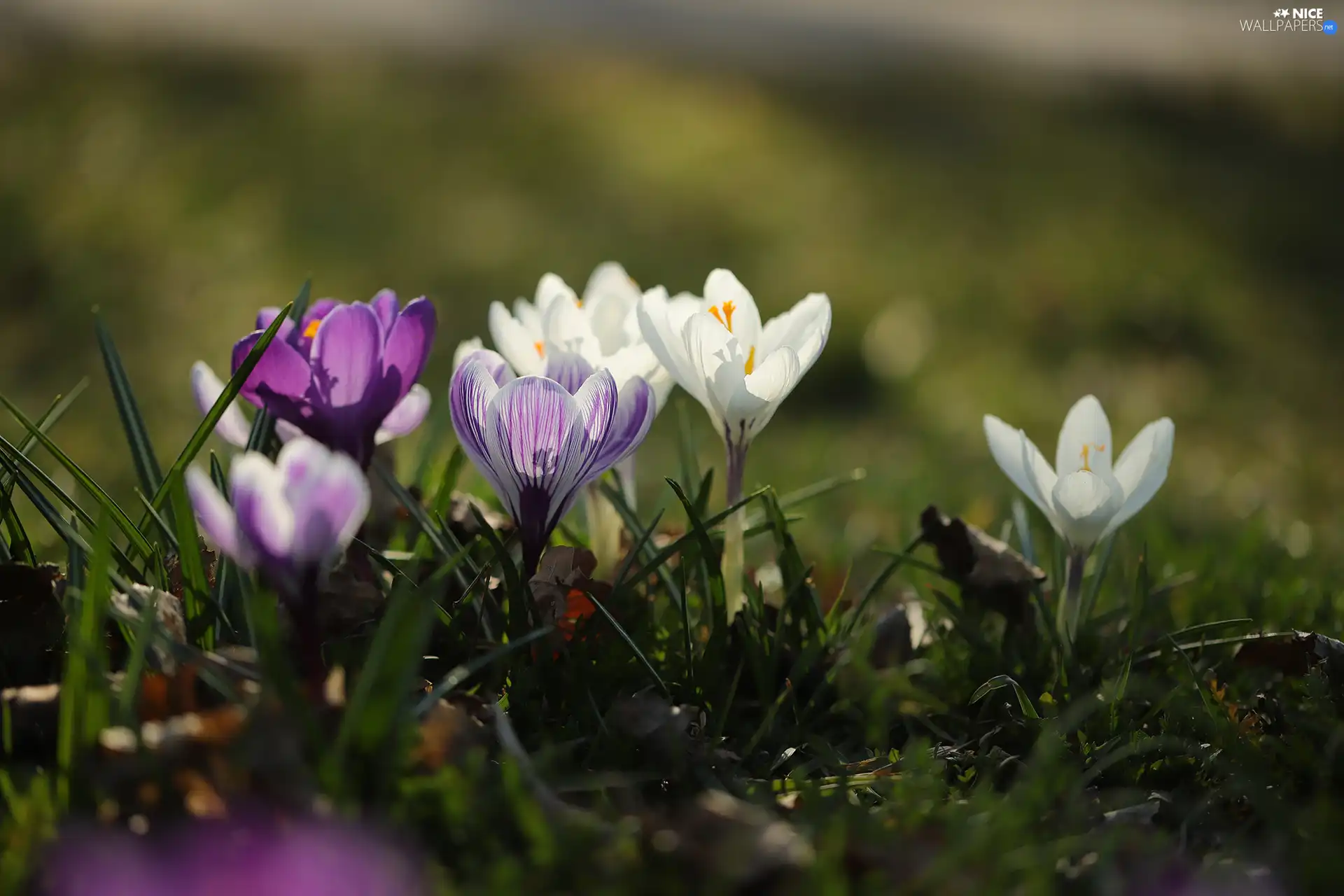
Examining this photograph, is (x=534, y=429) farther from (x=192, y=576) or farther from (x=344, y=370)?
(x=192, y=576)

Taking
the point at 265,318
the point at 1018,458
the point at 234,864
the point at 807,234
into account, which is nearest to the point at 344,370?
the point at 265,318

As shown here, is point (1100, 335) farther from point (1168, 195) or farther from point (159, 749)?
point (159, 749)

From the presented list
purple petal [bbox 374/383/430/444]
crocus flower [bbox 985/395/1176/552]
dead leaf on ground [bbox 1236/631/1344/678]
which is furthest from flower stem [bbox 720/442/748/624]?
dead leaf on ground [bbox 1236/631/1344/678]

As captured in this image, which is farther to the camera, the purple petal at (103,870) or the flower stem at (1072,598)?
the flower stem at (1072,598)

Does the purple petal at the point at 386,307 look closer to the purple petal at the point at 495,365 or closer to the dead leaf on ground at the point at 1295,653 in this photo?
the purple petal at the point at 495,365

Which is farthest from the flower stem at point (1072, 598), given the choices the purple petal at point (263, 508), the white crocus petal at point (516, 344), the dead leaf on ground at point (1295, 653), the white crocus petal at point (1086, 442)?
the purple petal at point (263, 508)

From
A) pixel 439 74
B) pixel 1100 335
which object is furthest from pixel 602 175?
pixel 1100 335

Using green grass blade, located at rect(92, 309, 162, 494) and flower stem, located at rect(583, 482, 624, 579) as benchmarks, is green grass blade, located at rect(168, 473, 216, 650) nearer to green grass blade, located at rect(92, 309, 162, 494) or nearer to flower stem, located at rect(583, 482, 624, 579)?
green grass blade, located at rect(92, 309, 162, 494)
